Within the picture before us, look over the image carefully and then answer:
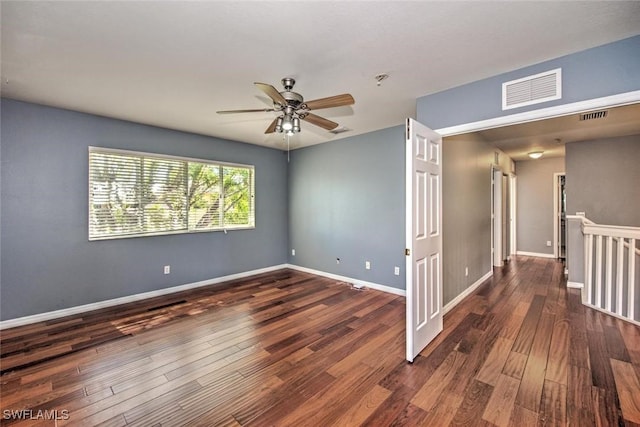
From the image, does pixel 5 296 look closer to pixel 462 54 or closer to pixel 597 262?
pixel 462 54

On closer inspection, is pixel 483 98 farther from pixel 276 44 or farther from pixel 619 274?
pixel 619 274

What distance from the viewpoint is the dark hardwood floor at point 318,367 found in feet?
5.99

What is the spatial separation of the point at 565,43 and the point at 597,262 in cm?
300

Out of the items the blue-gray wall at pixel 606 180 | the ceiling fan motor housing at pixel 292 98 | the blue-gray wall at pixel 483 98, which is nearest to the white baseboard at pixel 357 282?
the blue-gray wall at pixel 483 98

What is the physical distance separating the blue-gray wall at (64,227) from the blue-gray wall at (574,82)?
13.3 ft

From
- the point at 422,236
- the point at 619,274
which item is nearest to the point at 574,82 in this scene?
the point at 422,236

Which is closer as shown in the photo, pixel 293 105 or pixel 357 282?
pixel 293 105

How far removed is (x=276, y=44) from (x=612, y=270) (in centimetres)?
461

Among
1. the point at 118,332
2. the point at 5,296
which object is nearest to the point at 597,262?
the point at 118,332

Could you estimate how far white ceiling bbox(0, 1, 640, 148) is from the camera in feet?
5.60

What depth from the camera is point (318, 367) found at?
234 cm

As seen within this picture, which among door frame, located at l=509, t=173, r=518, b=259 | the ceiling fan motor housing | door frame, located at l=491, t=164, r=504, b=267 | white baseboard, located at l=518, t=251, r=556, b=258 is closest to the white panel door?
the ceiling fan motor housing

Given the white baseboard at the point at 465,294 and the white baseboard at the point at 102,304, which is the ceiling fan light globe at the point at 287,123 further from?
the white baseboard at the point at 102,304

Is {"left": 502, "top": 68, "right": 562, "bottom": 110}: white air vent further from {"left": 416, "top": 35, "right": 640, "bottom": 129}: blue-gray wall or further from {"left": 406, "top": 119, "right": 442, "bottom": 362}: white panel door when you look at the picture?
{"left": 406, "top": 119, "right": 442, "bottom": 362}: white panel door
